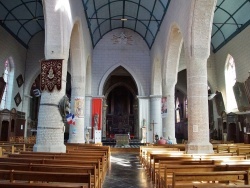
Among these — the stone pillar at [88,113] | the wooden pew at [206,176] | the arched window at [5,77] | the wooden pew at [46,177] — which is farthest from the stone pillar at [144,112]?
the wooden pew at [46,177]

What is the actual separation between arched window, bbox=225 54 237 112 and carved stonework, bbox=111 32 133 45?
9524mm

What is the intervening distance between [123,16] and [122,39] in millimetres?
2729

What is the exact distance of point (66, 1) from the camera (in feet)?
35.7

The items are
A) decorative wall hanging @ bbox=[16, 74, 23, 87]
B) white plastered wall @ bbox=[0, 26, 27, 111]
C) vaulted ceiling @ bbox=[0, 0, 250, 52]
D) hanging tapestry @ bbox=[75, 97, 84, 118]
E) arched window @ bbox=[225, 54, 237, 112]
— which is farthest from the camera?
decorative wall hanging @ bbox=[16, 74, 23, 87]

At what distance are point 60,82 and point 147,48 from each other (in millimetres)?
16160

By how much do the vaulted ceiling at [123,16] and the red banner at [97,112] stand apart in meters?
5.62

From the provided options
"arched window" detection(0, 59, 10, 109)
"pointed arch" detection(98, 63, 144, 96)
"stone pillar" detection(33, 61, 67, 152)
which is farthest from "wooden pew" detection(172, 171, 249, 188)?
"pointed arch" detection(98, 63, 144, 96)

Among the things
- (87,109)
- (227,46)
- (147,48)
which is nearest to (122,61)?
(147,48)

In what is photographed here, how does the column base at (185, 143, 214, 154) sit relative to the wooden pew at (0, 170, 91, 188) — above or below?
below

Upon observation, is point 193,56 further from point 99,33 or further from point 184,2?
point 99,33

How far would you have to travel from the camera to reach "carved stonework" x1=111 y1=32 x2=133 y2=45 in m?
24.3

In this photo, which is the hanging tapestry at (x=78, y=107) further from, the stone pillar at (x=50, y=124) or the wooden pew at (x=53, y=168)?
the wooden pew at (x=53, y=168)

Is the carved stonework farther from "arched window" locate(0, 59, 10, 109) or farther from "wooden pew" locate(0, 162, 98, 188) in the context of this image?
"wooden pew" locate(0, 162, 98, 188)

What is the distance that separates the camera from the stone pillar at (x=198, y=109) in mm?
10141
